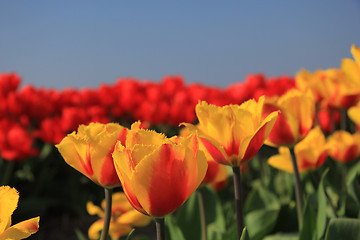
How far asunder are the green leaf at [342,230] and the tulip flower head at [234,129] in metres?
0.33

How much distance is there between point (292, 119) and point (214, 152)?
297 mm

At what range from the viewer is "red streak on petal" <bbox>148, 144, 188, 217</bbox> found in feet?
2.32

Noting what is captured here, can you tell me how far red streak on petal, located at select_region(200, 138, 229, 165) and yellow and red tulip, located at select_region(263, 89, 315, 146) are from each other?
25 centimetres

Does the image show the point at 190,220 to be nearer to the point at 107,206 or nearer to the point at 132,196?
the point at 107,206

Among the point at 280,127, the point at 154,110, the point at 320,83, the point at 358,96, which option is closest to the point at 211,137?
the point at 280,127

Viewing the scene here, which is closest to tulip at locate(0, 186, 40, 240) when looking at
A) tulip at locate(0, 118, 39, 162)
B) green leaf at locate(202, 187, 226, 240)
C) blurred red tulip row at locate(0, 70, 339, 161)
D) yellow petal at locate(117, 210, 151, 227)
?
yellow petal at locate(117, 210, 151, 227)

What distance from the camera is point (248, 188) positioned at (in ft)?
12.0

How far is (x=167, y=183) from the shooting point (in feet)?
2.36

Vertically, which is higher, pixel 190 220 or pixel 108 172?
pixel 108 172

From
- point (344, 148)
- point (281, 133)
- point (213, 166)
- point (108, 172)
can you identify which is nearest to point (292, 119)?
point (281, 133)

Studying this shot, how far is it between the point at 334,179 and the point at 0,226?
1.84 m

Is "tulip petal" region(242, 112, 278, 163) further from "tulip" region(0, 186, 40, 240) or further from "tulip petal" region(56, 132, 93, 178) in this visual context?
"tulip" region(0, 186, 40, 240)

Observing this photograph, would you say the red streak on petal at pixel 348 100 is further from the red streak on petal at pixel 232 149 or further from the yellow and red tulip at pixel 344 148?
the red streak on petal at pixel 232 149

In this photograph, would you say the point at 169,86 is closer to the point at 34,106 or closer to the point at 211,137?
the point at 34,106
